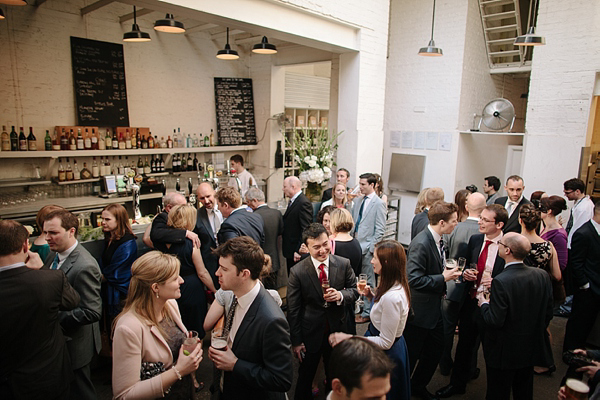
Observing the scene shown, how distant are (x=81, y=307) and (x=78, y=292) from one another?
10cm

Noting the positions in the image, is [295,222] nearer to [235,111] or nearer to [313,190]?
[313,190]

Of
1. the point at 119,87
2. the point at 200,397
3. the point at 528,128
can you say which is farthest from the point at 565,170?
the point at 119,87

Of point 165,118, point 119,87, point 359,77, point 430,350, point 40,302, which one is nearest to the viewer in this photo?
point 40,302

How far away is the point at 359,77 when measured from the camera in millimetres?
6465

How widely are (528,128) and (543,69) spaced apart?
0.99m

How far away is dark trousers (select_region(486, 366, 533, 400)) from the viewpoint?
2.84 metres

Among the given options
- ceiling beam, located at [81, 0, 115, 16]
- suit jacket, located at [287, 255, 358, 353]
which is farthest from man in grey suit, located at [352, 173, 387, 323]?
ceiling beam, located at [81, 0, 115, 16]

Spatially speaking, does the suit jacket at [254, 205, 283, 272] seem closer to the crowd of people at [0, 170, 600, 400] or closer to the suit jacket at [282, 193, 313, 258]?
the crowd of people at [0, 170, 600, 400]

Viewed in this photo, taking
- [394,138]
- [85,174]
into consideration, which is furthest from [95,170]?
[394,138]

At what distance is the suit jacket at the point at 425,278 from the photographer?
305 cm

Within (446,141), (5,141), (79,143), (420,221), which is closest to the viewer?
(420,221)

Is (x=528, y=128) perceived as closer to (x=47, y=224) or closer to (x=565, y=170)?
(x=565, y=170)

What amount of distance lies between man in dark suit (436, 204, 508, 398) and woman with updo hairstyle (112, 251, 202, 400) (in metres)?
2.30

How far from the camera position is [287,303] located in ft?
9.56
